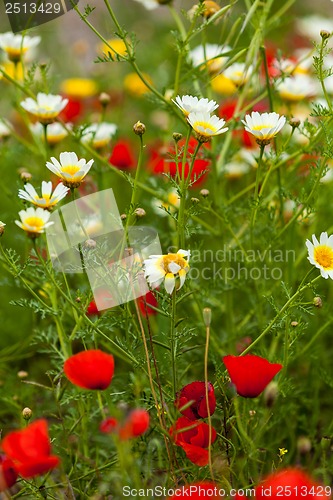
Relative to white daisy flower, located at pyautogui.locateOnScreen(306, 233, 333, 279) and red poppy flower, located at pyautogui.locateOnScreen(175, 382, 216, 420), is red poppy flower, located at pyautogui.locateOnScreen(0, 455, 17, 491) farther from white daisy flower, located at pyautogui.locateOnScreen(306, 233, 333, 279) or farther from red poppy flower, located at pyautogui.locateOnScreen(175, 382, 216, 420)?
white daisy flower, located at pyautogui.locateOnScreen(306, 233, 333, 279)

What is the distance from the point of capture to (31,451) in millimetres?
674

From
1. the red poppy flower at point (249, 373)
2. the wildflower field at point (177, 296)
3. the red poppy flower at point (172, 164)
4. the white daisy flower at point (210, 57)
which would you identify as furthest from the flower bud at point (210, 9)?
the red poppy flower at point (249, 373)

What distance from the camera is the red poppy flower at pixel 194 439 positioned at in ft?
2.64

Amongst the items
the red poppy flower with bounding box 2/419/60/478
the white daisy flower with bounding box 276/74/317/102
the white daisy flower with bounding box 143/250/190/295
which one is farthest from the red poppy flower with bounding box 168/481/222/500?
the white daisy flower with bounding box 276/74/317/102

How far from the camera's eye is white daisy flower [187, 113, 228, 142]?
91cm

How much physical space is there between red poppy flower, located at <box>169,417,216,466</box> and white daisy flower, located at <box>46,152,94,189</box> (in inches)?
13.2

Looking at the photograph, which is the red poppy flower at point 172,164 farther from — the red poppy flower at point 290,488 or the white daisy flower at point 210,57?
the red poppy flower at point 290,488

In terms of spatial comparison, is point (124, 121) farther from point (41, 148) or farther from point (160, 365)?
point (160, 365)

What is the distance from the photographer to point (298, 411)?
1.29 metres

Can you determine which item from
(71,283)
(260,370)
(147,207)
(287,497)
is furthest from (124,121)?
(287,497)

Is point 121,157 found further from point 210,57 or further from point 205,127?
point 205,127

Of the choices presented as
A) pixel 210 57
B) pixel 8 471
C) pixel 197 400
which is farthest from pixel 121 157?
pixel 8 471

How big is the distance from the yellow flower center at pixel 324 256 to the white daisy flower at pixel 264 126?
0.16 metres

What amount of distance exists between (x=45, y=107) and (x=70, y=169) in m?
0.26
